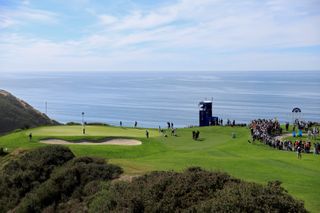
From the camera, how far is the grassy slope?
70.2ft

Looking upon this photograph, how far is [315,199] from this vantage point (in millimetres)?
17203

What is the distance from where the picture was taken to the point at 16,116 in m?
96.5

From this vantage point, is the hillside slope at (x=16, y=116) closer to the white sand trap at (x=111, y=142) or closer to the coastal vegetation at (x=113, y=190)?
the white sand trap at (x=111, y=142)

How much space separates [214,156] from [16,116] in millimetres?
74014

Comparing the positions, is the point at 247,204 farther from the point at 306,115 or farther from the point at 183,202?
the point at 306,115

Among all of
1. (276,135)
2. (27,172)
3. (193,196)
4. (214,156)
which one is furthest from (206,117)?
(193,196)

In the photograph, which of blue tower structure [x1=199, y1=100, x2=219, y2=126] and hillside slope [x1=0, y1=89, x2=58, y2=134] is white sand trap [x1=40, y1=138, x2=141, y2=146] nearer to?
blue tower structure [x1=199, y1=100, x2=219, y2=126]

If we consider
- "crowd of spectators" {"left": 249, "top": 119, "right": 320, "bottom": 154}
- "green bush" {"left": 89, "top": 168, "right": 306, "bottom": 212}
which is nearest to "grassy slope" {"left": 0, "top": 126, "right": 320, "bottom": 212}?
"crowd of spectators" {"left": 249, "top": 119, "right": 320, "bottom": 154}

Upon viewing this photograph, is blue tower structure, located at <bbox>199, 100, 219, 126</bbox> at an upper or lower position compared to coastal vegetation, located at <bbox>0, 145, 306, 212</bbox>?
upper

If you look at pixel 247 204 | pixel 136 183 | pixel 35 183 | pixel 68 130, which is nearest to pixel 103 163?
pixel 35 183

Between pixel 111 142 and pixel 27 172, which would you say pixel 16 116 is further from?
pixel 27 172

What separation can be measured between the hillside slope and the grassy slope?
154 ft

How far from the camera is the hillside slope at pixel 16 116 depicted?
3661 inches

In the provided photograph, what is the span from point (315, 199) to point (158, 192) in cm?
693
